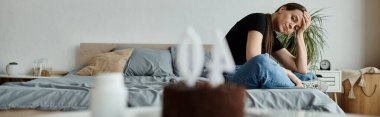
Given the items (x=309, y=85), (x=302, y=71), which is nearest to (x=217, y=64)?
(x=309, y=85)

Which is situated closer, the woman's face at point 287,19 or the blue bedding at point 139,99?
the blue bedding at point 139,99

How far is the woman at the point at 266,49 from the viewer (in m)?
1.79

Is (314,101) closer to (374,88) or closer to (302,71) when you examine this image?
(302,71)

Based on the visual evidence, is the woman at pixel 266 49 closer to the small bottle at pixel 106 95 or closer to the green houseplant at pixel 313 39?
the green houseplant at pixel 313 39

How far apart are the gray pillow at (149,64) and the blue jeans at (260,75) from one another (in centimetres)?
143

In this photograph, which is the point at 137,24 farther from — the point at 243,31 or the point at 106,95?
the point at 106,95

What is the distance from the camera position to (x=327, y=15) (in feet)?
13.0

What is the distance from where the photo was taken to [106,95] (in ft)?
2.19

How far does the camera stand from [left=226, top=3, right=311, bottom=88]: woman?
5.86ft

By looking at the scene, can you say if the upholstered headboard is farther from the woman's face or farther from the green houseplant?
the woman's face

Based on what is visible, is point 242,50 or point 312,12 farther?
point 312,12

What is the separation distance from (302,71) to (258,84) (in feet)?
2.48

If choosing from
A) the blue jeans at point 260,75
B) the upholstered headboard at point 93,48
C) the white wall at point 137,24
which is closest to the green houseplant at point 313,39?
the white wall at point 137,24

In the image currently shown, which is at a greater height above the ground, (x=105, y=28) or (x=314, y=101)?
(x=105, y=28)
